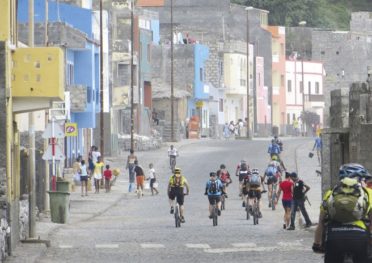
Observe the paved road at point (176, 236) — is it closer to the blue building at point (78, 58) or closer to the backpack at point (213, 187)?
the backpack at point (213, 187)

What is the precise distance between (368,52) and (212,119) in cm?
4128

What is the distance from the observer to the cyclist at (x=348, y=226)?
1641 centimetres

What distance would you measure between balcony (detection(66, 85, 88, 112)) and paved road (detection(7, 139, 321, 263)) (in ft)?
26.4

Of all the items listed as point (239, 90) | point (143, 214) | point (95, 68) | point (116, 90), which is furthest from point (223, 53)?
point (143, 214)

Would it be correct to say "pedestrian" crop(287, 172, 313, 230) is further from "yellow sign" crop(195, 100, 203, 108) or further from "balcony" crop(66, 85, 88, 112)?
"yellow sign" crop(195, 100, 203, 108)

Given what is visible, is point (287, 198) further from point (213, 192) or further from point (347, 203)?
point (347, 203)

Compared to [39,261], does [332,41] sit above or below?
above

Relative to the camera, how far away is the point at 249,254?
30266 millimetres

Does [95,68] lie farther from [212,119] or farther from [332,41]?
[332,41]

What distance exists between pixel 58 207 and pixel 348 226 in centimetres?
2636

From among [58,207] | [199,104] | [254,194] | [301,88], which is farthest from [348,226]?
[301,88]

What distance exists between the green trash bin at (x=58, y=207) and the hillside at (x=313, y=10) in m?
108

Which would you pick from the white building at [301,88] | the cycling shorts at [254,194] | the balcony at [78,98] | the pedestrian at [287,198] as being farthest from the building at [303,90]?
the pedestrian at [287,198]

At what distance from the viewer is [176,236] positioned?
119 feet
